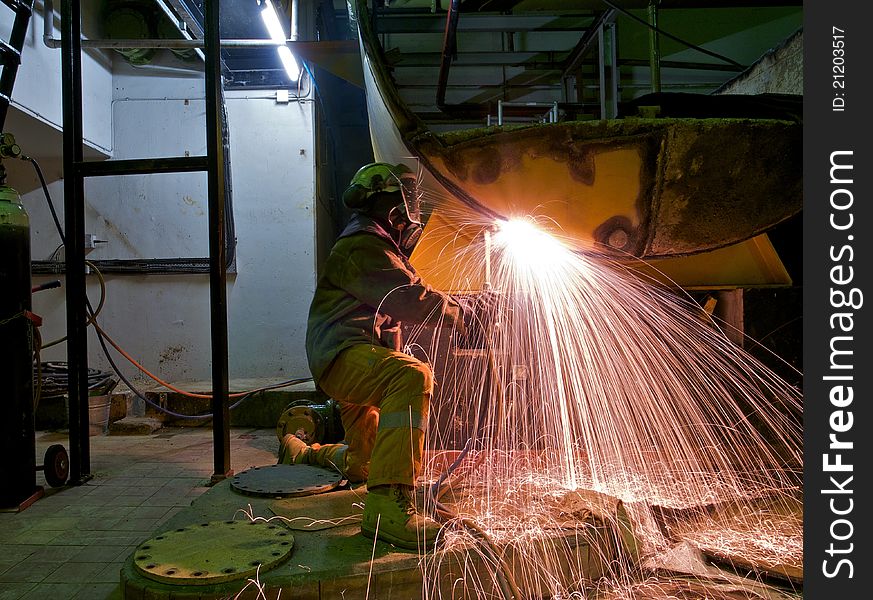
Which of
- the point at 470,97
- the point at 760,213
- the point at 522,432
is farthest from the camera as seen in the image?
the point at 470,97

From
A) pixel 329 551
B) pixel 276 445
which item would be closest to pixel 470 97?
pixel 276 445

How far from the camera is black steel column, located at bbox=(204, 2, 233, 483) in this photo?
12.8 feet

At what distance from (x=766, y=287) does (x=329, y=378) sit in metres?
2.58

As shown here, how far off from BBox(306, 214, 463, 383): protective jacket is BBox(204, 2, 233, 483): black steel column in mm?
1191

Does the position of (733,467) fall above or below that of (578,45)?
below

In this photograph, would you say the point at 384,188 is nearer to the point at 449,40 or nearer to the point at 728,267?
the point at 728,267

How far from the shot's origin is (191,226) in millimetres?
7031

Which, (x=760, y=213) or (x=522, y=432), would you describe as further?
(x=522, y=432)

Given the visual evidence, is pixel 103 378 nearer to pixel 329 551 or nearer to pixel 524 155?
pixel 329 551

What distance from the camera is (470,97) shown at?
7.00 meters

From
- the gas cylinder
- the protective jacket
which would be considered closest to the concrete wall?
the protective jacket

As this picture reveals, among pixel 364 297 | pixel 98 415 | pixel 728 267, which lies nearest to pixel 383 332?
pixel 364 297

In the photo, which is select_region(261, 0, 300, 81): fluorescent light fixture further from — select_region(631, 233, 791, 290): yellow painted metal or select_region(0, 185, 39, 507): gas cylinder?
select_region(631, 233, 791, 290): yellow painted metal
